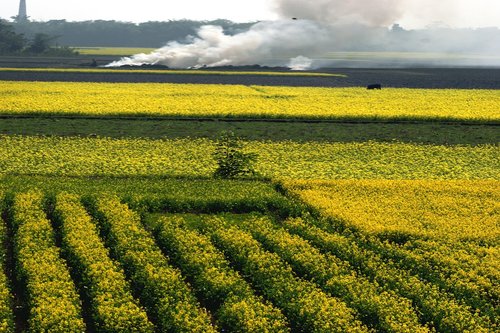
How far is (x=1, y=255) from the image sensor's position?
19.8 m

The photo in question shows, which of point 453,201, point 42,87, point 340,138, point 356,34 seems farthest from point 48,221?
point 356,34

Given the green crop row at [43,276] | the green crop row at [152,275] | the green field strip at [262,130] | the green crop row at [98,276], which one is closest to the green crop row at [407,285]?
the green crop row at [152,275]

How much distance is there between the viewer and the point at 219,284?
17.8 meters

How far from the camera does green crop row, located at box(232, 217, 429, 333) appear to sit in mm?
16359

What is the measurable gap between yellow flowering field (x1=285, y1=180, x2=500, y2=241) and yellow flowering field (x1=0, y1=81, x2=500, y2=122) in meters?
22.6

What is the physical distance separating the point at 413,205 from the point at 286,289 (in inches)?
402

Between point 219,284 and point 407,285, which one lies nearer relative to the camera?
point 219,284

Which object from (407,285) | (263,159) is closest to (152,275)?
(407,285)

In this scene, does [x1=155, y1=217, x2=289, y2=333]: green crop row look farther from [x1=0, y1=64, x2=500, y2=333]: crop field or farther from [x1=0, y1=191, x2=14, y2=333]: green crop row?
[x1=0, y1=191, x2=14, y2=333]: green crop row

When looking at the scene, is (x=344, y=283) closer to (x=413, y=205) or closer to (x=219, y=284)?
(x=219, y=284)

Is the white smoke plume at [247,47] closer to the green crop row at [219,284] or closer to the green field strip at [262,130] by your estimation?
the green field strip at [262,130]

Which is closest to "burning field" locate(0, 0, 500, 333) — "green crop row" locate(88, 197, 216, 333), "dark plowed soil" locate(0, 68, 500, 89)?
"green crop row" locate(88, 197, 216, 333)

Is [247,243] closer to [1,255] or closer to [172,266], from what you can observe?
[172,266]

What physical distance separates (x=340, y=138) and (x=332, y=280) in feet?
84.2
